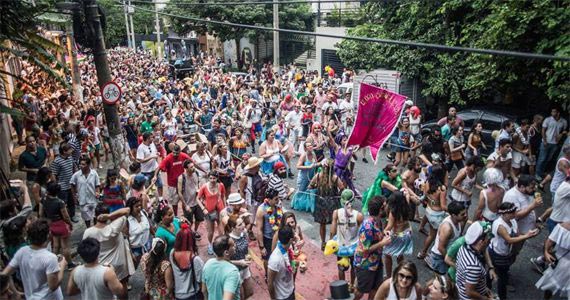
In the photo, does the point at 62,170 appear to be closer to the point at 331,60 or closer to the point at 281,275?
the point at 281,275

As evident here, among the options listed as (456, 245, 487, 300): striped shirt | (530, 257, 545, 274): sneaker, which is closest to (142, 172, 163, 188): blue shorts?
(456, 245, 487, 300): striped shirt

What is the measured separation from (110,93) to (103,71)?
582mm

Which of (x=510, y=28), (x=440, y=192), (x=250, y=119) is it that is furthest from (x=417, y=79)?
(x=440, y=192)

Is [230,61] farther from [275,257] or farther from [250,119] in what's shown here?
[275,257]

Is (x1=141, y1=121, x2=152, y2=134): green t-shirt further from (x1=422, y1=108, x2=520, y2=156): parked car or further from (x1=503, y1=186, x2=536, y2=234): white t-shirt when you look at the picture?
(x1=503, y1=186, x2=536, y2=234): white t-shirt

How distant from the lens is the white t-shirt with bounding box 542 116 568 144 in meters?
9.98

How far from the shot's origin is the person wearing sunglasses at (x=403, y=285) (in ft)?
13.6

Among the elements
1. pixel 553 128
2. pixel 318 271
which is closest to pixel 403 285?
pixel 318 271

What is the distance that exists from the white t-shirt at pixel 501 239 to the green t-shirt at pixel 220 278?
3.24 meters

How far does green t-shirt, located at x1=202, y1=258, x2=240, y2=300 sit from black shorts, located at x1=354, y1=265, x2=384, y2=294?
172 centimetres

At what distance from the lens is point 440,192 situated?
668 centimetres

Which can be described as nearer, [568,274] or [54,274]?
[54,274]

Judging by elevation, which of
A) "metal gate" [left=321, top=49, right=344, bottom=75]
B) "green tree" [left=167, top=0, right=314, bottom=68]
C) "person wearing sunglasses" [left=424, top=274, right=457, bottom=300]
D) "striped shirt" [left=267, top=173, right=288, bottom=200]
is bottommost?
"person wearing sunglasses" [left=424, top=274, right=457, bottom=300]

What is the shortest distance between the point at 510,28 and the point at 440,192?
647cm
